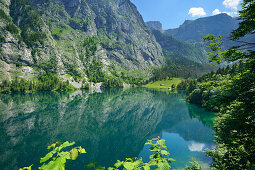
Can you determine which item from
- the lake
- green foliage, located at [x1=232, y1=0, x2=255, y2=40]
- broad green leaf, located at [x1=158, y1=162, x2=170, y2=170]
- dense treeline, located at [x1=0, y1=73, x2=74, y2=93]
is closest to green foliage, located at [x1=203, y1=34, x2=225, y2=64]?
green foliage, located at [x1=232, y1=0, x2=255, y2=40]

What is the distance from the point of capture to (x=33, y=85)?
153 metres

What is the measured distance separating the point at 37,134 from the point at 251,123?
1934 inches

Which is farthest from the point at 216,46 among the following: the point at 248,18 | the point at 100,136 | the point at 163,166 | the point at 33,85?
the point at 33,85

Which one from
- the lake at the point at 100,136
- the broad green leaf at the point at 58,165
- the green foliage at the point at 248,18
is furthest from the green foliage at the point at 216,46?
the lake at the point at 100,136

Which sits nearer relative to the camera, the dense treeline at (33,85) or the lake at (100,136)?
the lake at (100,136)

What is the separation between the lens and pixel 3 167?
24.0 m

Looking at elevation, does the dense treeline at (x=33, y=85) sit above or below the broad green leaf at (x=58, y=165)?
below

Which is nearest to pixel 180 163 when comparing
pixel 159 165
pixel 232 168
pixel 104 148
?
pixel 232 168

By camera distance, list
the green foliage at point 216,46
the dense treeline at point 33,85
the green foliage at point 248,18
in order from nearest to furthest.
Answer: the green foliage at point 248,18 < the green foliage at point 216,46 < the dense treeline at point 33,85

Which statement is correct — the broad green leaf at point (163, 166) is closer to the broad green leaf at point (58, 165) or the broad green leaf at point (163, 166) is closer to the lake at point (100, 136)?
the broad green leaf at point (58, 165)

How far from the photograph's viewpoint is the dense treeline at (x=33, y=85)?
139 metres

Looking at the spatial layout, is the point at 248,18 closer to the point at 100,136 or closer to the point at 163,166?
the point at 163,166

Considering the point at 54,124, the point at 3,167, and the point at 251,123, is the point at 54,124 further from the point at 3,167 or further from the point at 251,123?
the point at 251,123

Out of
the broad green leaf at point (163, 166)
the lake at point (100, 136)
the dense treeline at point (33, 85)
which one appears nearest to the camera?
the broad green leaf at point (163, 166)
